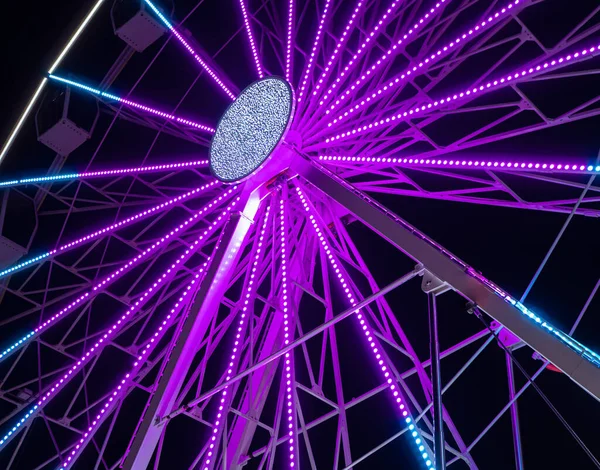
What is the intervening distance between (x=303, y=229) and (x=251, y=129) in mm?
1815

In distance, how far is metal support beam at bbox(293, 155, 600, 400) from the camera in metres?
3.62

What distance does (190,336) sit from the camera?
5914 millimetres

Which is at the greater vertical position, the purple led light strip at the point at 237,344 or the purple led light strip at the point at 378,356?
the purple led light strip at the point at 378,356

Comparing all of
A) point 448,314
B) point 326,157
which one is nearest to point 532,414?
point 448,314

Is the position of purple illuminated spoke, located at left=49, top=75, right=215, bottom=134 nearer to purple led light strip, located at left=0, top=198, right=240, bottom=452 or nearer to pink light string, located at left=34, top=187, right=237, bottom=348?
pink light string, located at left=34, top=187, right=237, bottom=348

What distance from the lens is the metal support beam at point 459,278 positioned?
11.9 feet

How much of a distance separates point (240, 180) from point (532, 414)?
6.30 m

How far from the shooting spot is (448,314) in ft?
35.3

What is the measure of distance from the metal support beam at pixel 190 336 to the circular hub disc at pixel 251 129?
44 cm

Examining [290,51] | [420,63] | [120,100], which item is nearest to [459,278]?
[420,63]

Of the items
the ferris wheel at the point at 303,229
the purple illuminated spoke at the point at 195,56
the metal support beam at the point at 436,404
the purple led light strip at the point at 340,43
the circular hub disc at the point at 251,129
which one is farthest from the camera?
the purple illuminated spoke at the point at 195,56

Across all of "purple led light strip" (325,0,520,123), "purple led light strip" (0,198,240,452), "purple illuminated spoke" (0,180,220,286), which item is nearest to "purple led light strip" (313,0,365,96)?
"purple led light strip" (325,0,520,123)

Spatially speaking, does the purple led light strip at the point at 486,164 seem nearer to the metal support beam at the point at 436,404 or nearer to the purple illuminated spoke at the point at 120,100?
the metal support beam at the point at 436,404

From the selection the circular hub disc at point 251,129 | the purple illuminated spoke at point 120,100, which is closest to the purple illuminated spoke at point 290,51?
the circular hub disc at point 251,129
